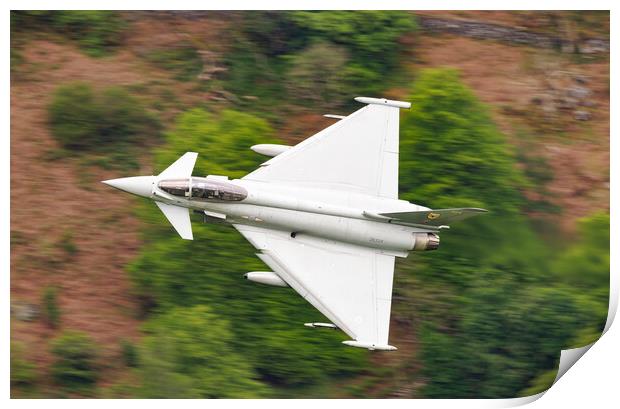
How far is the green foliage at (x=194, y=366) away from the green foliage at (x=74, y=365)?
42.8 inches

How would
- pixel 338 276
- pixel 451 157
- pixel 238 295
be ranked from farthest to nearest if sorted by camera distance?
pixel 451 157, pixel 238 295, pixel 338 276

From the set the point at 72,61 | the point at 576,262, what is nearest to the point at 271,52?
the point at 72,61

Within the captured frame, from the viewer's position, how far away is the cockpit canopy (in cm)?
2039

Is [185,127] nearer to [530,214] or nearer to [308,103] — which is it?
[308,103]

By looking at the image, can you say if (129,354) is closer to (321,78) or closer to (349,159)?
(349,159)

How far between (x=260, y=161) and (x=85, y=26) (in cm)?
555

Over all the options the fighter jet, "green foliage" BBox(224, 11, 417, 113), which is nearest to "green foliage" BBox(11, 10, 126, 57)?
"green foliage" BBox(224, 11, 417, 113)

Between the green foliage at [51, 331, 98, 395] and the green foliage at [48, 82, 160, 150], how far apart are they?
4.51 m

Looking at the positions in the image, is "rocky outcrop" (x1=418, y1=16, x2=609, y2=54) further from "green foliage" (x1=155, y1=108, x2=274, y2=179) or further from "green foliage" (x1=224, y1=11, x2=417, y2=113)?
"green foliage" (x1=155, y1=108, x2=274, y2=179)

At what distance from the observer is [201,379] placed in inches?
830

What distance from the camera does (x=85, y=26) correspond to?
79.1ft

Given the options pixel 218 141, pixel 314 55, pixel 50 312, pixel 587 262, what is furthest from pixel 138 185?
pixel 587 262

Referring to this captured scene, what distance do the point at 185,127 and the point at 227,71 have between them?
1.92 metres

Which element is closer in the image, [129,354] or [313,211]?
[313,211]
